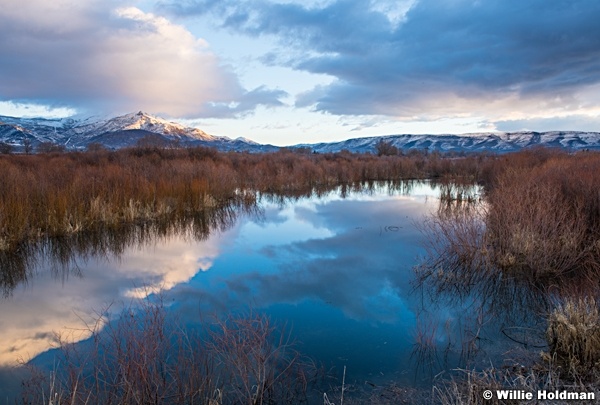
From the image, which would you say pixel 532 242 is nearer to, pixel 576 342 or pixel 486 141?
pixel 576 342

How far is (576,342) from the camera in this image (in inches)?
147

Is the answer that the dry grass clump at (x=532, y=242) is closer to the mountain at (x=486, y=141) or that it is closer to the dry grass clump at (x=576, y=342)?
the dry grass clump at (x=576, y=342)

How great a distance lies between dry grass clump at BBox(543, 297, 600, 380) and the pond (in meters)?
0.73

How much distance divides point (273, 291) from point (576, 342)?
4083 mm

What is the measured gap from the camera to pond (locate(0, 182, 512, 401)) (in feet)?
13.9

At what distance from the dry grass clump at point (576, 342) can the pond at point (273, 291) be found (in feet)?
2.40

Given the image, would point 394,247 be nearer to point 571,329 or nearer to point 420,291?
point 420,291

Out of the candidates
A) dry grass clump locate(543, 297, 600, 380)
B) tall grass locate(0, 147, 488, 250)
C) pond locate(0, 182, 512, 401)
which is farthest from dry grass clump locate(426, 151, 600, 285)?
tall grass locate(0, 147, 488, 250)

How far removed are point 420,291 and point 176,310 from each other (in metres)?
3.74

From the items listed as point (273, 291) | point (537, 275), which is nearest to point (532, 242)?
point (537, 275)

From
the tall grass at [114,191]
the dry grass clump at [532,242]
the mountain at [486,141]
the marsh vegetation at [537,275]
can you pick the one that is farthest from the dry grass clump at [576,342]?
the mountain at [486,141]

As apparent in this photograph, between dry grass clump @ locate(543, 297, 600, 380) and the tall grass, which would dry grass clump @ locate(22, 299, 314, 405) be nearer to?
dry grass clump @ locate(543, 297, 600, 380)

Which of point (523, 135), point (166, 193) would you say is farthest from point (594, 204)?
point (523, 135)

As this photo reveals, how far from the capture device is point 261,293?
620 cm
